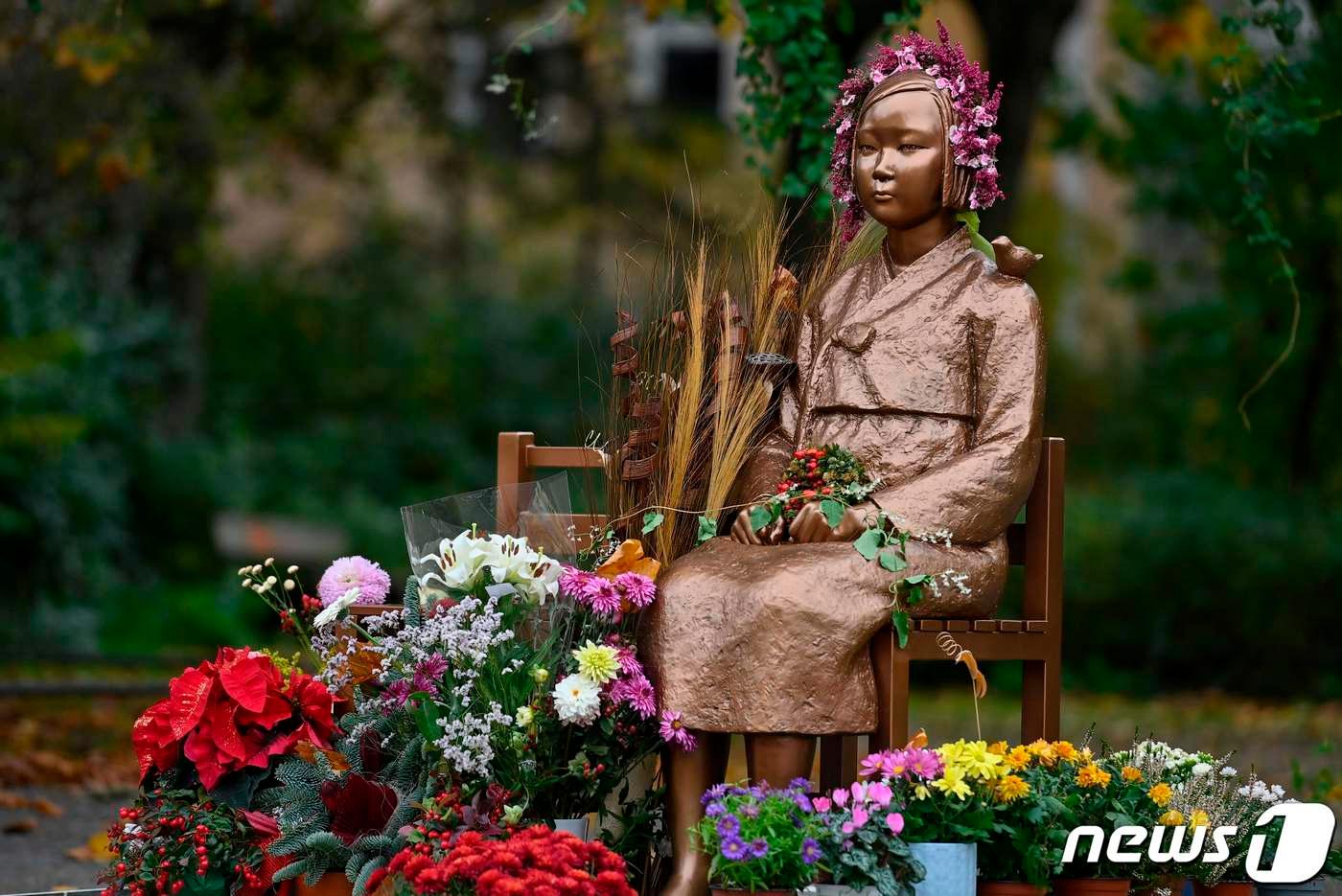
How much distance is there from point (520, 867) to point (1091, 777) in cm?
127

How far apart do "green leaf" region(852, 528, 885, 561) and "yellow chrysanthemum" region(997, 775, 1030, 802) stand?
0.57 metres

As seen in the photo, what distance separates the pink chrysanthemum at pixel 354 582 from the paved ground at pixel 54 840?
4.36 ft

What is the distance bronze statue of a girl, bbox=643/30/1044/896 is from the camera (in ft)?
12.6

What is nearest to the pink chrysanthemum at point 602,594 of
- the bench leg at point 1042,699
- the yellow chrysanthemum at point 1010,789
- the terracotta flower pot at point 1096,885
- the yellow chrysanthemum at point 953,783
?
the yellow chrysanthemum at point 953,783

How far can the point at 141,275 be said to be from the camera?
43.2ft

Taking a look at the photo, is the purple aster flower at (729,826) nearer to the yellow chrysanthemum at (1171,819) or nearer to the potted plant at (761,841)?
the potted plant at (761,841)

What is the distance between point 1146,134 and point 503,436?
857cm

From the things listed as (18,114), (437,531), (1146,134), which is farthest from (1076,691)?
(437,531)

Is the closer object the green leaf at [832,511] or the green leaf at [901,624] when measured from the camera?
the green leaf at [901,624]

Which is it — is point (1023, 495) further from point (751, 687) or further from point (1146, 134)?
point (1146, 134)

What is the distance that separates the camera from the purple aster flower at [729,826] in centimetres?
353

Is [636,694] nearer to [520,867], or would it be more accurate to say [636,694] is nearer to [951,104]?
[520,867]

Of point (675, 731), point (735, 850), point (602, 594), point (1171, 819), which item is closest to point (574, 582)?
point (602, 594)

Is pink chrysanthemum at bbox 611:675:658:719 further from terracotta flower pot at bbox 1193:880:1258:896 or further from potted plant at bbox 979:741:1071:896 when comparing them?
terracotta flower pot at bbox 1193:880:1258:896
